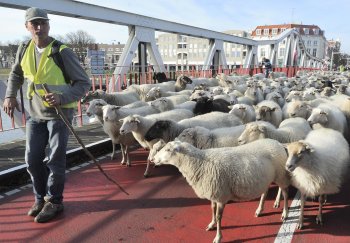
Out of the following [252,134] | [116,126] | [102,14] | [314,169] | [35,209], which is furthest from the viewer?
[102,14]

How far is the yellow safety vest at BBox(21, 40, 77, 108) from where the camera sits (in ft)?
10.9

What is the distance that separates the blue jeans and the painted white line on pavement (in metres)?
2.55

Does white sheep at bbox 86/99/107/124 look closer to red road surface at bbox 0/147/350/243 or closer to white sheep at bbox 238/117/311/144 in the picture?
red road surface at bbox 0/147/350/243

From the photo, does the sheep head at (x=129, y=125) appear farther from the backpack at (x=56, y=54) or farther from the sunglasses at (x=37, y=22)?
the sunglasses at (x=37, y=22)

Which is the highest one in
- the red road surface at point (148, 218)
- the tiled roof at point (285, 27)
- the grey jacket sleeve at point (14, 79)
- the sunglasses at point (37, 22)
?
the tiled roof at point (285, 27)

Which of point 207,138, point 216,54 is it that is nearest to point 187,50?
point 216,54

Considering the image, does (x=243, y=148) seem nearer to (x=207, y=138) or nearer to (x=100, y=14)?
(x=207, y=138)

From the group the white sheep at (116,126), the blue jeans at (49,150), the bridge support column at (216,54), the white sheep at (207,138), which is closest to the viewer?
the blue jeans at (49,150)

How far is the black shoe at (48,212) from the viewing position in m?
3.70

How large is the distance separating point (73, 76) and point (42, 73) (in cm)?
31

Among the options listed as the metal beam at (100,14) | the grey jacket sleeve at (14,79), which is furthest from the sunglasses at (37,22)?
the metal beam at (100,14)

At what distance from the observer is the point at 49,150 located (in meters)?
3.62

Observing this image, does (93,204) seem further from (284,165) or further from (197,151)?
(284,165)

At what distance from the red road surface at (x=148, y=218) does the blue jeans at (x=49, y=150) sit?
1.59ft
